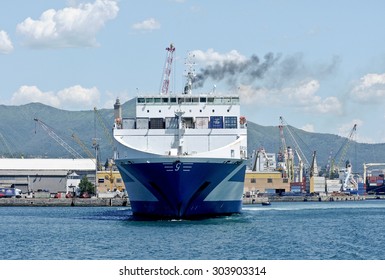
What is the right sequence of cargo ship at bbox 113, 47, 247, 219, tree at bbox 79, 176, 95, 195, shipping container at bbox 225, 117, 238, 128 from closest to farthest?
cargo ship at bbox 113, 47, 247, 219, shipping container at bbox 225, 117, 238, 128, tree at bbox 79, 176, 95, 195

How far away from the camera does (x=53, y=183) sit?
18938 cm

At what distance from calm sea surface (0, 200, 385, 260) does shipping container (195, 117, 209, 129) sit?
759cm

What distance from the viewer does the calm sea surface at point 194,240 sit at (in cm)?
4619

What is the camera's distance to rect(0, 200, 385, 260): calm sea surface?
46.2 metres

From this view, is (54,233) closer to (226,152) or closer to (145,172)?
(145,172)

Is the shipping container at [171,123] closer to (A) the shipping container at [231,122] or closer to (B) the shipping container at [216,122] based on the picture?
(B) the shipping container at [216,122]

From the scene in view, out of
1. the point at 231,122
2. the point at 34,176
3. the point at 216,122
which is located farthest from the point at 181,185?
the point at 34,176

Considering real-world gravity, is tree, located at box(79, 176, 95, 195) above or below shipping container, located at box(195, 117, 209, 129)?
below

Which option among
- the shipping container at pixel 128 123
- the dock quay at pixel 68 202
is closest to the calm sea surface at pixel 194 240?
the shipping container at pixel 128 123

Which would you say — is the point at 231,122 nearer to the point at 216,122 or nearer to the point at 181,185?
the point at 216,122

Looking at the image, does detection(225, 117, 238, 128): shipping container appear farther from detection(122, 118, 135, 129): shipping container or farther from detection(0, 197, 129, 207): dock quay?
detection(0, 197, 129, 207): dock quay

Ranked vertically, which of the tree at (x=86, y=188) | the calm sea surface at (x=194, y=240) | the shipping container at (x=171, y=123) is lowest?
the calm sea surface at (x=194, y=240)

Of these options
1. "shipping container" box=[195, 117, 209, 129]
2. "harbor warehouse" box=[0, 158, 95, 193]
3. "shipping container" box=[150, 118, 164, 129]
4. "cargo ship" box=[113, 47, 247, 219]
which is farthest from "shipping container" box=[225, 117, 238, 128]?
"harbor warehouse" box=[0, 158, 95, 193]
